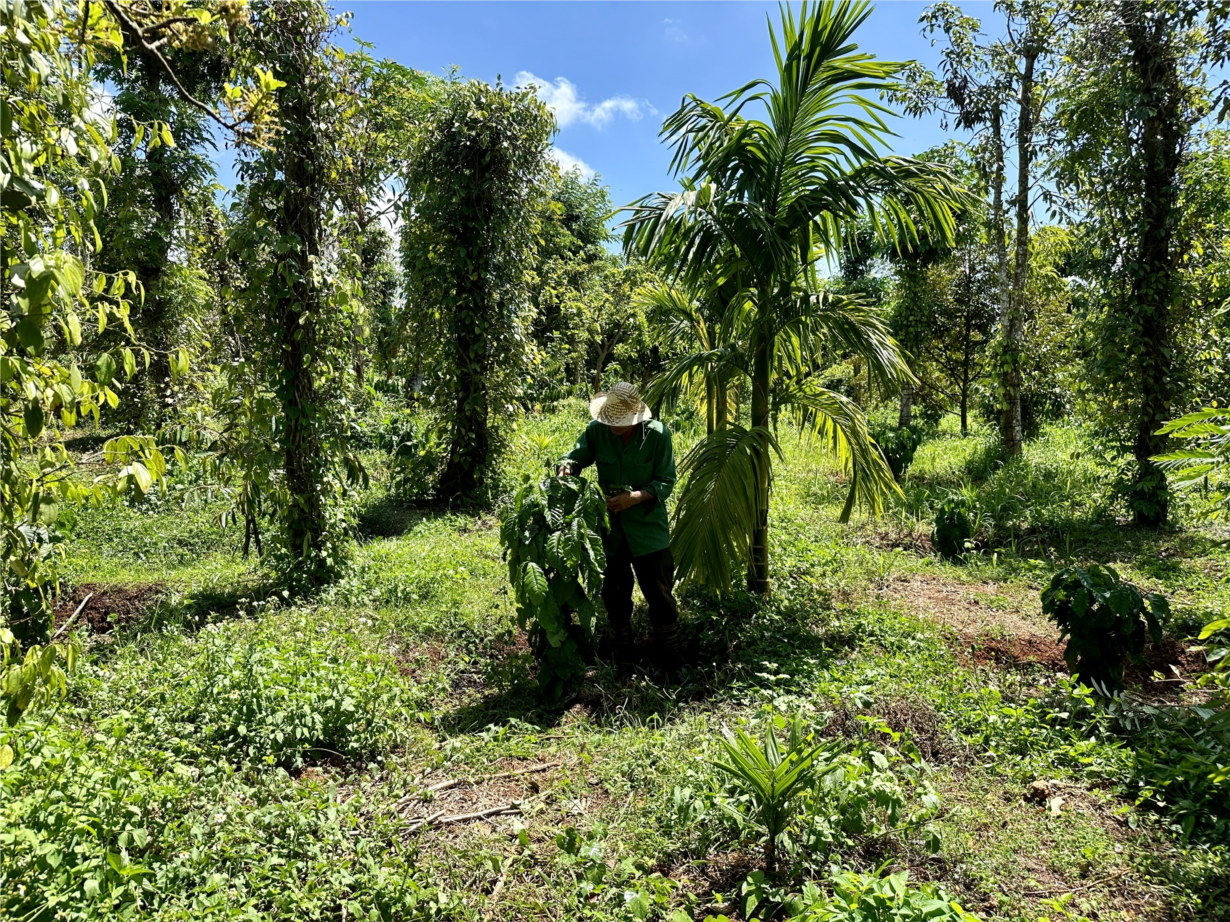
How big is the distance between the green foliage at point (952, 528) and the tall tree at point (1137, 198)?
184 cm

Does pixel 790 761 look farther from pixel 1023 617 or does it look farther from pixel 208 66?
pixel 208 66

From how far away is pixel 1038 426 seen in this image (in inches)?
528

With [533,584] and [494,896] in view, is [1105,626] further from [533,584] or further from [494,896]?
[494,896]

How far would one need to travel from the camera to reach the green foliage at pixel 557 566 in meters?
3.81

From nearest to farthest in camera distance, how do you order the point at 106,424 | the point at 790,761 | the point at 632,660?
Answer: the point at 790,761, the point at 632,660, the point at 106,424

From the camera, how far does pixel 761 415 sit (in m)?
4.87

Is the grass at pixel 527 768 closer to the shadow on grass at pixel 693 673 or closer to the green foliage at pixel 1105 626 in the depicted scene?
the shadow on grass at pixel 693 673

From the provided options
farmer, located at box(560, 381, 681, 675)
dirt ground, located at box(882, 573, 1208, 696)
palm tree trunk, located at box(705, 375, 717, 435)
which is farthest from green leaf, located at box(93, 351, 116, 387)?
dirt ground, located at box(882, 573, 1208, 696)

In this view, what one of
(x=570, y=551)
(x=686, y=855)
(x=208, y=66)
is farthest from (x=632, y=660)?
(x=208, y=66)

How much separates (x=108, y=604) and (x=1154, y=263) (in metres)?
9.62

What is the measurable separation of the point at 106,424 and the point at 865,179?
1265cm

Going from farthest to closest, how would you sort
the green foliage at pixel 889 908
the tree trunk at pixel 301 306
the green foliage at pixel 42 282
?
the tree trunk at pixel 301 306 → the green foliage at pixel 889 908 → the green foliage at pixel 42 282

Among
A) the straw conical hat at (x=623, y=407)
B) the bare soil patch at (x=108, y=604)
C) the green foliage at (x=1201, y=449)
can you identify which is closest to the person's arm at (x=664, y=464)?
the straw conical hat at (x=623, y=407)

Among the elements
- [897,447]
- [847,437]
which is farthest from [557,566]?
[897,447]
